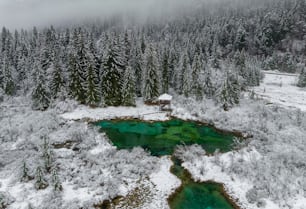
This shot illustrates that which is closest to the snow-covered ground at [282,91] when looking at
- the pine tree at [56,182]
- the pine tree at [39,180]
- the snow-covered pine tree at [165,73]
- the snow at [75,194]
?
the snow-covered pine tree at [165,73]

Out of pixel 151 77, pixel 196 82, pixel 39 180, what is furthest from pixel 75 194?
pixel 196 82

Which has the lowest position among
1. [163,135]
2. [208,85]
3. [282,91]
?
[282,91]

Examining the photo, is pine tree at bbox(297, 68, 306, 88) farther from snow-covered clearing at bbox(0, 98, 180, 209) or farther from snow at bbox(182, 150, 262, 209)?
snow-covered clearing at bbox(0, 98, 180, 209)

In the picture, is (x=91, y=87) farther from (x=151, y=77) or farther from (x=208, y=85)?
(x=208, y=85)

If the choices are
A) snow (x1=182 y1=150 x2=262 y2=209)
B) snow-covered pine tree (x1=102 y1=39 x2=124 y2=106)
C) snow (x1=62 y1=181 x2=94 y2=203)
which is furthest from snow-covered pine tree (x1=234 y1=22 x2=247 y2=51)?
snow (x1=62 y1=181 x2=94 y2=203)

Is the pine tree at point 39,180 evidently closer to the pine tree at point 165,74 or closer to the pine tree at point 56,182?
the pine tree at point 56,182

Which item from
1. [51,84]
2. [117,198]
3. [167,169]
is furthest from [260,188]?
[51,84]
